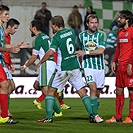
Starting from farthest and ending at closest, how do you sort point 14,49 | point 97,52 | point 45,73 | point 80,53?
1. point 45,73
2. point 97,52
3. point 80,53
4. point 14,49

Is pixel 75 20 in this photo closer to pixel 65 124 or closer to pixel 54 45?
pixel 54 45

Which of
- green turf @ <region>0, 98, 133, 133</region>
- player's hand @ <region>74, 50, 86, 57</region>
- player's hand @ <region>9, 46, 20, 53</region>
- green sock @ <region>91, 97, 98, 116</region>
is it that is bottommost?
green turf @ <region>0, 98, 133, 133</region>

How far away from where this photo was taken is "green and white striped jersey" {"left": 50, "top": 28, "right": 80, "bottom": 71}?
12023 mm

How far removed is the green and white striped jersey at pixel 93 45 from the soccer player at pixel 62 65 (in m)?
0.40

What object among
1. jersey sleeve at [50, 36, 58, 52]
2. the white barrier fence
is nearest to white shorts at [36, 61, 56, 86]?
jersey sleeve at [50, 36, 58, 52]

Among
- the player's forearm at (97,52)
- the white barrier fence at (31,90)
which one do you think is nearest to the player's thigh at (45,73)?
the player's forearm at (97,52)

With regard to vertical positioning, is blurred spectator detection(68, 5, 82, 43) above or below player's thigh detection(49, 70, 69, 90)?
above

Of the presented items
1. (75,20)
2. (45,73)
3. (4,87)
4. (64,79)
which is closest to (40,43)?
(45,73)

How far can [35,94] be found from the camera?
778 inches

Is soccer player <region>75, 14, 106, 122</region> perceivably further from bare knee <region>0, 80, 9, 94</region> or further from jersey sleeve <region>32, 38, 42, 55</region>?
bare knee <region>0, 80, 9, 94</region>

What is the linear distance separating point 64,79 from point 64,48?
54 centimetres

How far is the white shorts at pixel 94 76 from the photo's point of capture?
494 inches

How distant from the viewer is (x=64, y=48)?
12094 millimetres

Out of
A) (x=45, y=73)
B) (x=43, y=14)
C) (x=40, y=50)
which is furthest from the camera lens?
(x=43, y=14)
